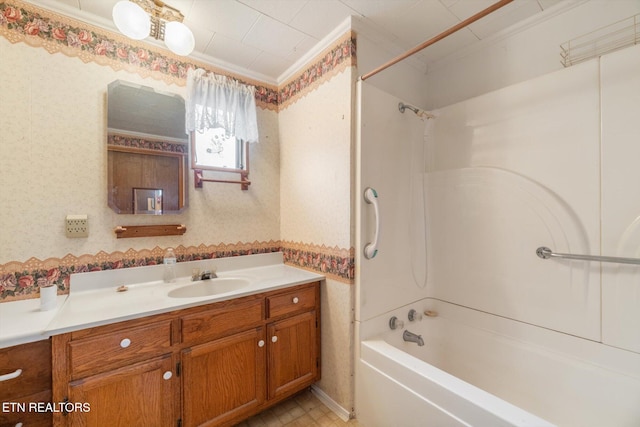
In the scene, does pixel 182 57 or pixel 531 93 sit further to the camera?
pixel 182 57

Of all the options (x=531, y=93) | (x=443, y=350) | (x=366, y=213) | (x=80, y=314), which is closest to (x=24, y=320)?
(x=80, y=314)

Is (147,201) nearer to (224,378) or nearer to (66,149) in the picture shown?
(66,149)

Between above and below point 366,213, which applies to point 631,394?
below

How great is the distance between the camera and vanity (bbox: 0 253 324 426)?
1073 mm

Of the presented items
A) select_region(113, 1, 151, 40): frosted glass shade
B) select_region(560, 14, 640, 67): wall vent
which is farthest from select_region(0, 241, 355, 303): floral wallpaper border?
select_region(560, 14, 640, 67): wall vent

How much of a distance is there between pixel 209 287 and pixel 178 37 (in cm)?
150

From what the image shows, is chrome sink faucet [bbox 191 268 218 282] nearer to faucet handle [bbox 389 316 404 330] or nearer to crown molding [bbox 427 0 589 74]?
faucet handle [bbox 389 316 404 330]

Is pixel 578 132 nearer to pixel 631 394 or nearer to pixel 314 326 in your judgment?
pixel 631 394

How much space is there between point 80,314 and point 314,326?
4.14 ft

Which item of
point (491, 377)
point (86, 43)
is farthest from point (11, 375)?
point (491, 377)

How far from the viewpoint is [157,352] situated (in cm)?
123

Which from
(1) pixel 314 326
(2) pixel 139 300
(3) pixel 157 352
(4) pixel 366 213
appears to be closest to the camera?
(3) pixel 157 352

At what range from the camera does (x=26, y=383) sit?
1.00 meters

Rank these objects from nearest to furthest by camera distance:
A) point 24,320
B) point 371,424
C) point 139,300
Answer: point 24,320 < point 139,300 < point 371,424
